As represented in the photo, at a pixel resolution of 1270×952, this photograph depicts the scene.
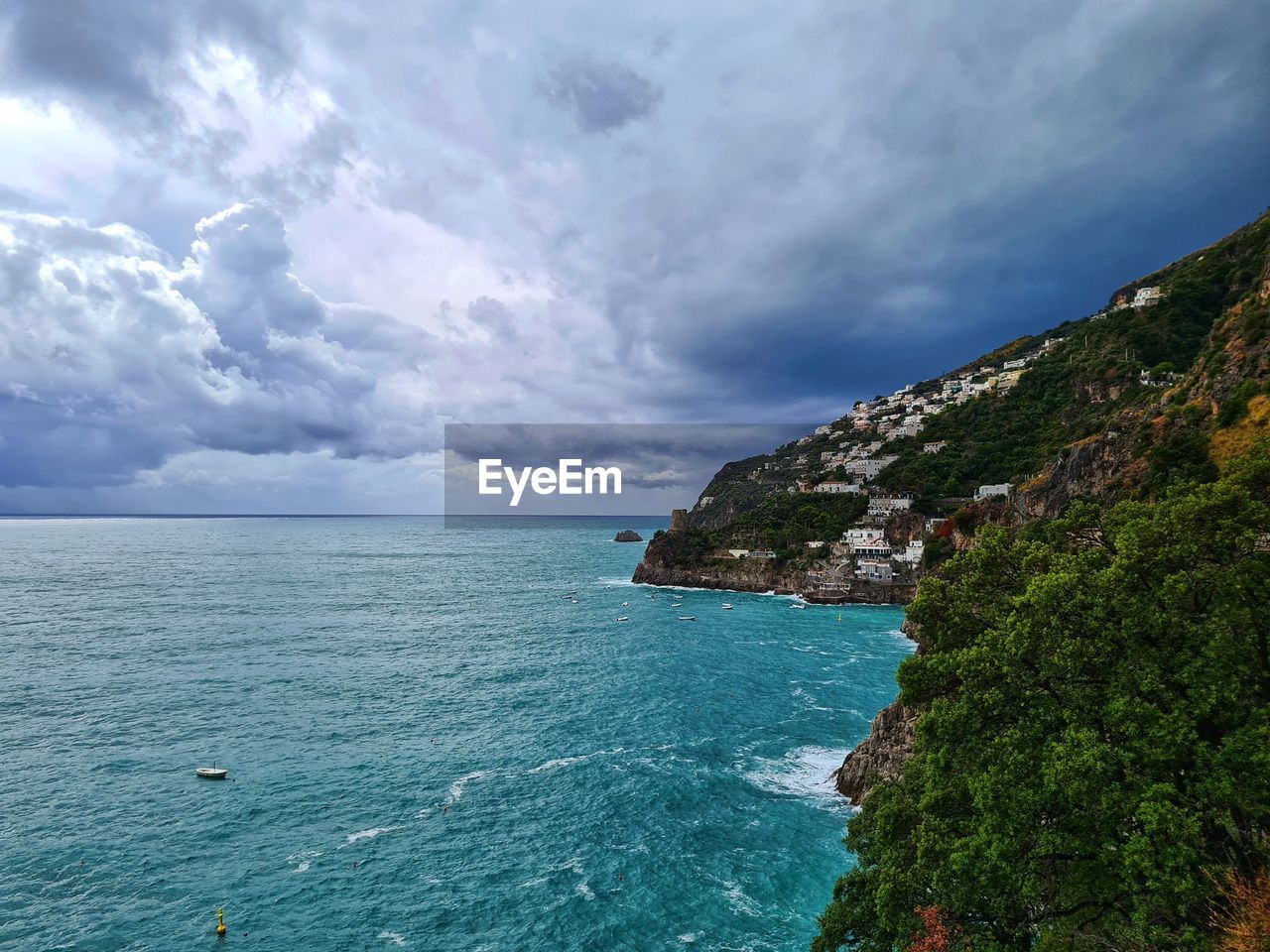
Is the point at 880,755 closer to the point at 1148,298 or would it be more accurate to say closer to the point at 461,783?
the point at 461,783

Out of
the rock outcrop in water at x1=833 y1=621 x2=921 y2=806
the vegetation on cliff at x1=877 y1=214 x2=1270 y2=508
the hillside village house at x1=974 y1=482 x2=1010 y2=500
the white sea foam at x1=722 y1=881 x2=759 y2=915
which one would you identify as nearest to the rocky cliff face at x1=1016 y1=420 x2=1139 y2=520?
the vegetation on cliff at x1=877 y1=214 x2=1270 y2=508

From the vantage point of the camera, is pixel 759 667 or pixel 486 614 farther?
pixel 486 614

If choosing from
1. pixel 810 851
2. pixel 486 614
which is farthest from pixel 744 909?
pixel 486 614

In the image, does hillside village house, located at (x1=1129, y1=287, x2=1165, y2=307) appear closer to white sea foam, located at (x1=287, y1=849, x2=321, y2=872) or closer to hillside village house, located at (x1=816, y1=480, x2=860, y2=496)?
hillside village house, located at (x1=816, y1=480, x2=860, y2=496)

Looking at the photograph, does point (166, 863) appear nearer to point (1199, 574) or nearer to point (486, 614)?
point (1199, 574)

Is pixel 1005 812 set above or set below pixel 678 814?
above

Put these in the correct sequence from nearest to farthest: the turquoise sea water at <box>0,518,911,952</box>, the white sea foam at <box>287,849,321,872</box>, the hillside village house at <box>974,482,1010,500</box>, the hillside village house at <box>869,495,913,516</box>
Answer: the turquoise sea water at <box>0,518,911,952</box> < the white sea foam at <box>287,849,321,872</box> < the hillside village house at <box>974,482,1010,500</box> < the hillside village house at <box>869,495,913,516</box>

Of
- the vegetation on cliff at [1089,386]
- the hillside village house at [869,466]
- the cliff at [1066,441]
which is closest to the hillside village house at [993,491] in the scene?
the cliff at [1066,441]
